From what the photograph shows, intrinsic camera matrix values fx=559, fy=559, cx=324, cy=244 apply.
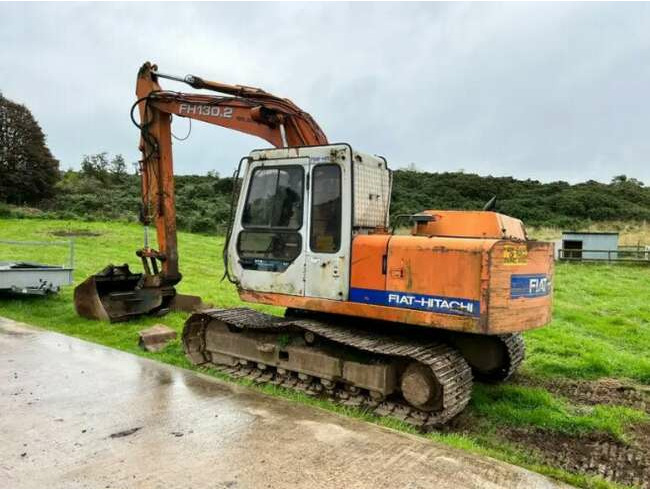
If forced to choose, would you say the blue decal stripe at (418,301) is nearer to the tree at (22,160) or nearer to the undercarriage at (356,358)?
the undercarriage at (356,358)

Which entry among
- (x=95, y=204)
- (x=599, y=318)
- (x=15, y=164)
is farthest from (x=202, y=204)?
(x=599, y=318)

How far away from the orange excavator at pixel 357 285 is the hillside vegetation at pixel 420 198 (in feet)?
70.7

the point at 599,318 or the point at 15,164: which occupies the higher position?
the point at 15,164

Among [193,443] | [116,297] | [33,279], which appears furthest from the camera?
[33,279]

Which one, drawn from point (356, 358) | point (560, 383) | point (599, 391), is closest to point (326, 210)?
point (356, 358)

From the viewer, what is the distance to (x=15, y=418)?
480cm

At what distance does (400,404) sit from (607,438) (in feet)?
6.23

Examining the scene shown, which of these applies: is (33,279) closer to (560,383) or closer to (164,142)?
(164,142)

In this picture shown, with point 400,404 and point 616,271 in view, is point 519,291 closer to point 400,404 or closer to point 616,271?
point 400,404

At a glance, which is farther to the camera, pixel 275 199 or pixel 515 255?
pixel 275 199

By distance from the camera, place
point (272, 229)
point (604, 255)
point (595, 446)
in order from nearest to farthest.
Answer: point (595, 446)
point (272, 229)
point (604, 255)

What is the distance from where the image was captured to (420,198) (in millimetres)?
32125

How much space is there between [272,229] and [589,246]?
20738mm

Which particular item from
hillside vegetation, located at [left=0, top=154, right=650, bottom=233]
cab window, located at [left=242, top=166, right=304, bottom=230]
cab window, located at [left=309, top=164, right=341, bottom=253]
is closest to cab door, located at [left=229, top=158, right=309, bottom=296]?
cab window, located at [left=242, top=166, right=304, bottom=230]
